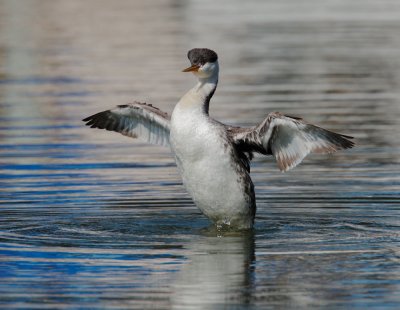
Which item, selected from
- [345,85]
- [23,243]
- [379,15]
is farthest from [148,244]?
[379,15]

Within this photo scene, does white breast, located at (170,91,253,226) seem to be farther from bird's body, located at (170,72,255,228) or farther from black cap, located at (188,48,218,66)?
black cap, located at (188,48,218,66)

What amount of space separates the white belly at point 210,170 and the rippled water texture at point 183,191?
0.96 ft

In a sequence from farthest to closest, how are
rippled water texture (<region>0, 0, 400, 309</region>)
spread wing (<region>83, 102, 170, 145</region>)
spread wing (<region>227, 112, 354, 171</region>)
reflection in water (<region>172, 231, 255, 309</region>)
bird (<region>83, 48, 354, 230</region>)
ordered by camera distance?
spread wing (<region>83, 102, 170, 145</region>), bird (<region>83, 48, 354, 230</region>), spread wing (<region>227, 112, 354, 171</region>), rippled water texture (<region>0, 0, 400, 309</region>), reflection in water (<region>172, 231, 255, 309</region>)

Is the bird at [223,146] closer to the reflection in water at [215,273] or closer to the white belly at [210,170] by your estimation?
the white belly at [210,170]

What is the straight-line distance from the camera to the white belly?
567 inches

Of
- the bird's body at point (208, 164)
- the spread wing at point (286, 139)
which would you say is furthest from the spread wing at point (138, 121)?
the spread wing at point (286, 139)

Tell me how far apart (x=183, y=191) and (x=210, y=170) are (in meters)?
2.85

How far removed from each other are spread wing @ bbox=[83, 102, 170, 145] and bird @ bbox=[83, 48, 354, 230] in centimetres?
79

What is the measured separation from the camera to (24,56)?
121 feet

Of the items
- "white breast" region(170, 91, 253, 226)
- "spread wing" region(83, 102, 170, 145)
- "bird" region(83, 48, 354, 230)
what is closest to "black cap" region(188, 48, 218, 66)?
"bird" region(83, 48, 354, 230)

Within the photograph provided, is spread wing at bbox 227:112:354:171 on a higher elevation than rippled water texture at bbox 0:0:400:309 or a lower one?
higher

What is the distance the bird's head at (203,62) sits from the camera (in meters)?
14.7

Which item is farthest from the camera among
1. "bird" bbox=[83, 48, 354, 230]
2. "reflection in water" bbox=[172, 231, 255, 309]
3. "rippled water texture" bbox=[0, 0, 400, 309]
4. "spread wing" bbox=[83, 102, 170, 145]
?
"spread wing" bbox=[83, 102, 170, 145]

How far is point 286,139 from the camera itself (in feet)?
48.0
